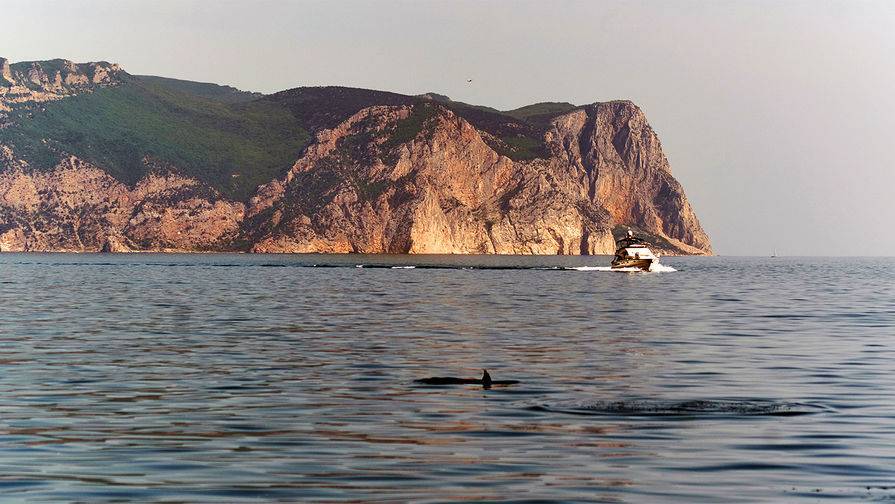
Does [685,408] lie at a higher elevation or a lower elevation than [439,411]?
higher

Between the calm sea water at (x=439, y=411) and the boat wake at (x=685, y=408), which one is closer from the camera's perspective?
the calm sea water at (x=439, y=411)

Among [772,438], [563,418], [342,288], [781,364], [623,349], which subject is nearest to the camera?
[772,438]

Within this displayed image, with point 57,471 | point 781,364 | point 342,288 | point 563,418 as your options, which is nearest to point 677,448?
point 563,418

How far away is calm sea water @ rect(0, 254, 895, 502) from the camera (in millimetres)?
24406

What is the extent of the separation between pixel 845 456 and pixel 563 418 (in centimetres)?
778

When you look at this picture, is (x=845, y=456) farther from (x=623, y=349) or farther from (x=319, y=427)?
(x=623, y=349)

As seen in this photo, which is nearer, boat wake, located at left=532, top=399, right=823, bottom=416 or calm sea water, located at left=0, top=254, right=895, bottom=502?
calm sea water, located at left=0, top=254, right=895, bottom=502

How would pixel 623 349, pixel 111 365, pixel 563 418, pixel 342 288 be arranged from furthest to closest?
1. pixel 342 288
2. pixel 623 349
3. pixel 111 365
4. pixel 563 418

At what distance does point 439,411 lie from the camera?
34812 millimetres

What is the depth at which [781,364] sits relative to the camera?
49969 mm

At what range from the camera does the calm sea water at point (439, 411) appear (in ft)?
80.1

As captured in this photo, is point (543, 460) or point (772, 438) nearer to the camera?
point (543, 460)

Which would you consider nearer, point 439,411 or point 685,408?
point 439,411

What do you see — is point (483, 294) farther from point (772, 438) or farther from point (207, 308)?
point (772, 438)
